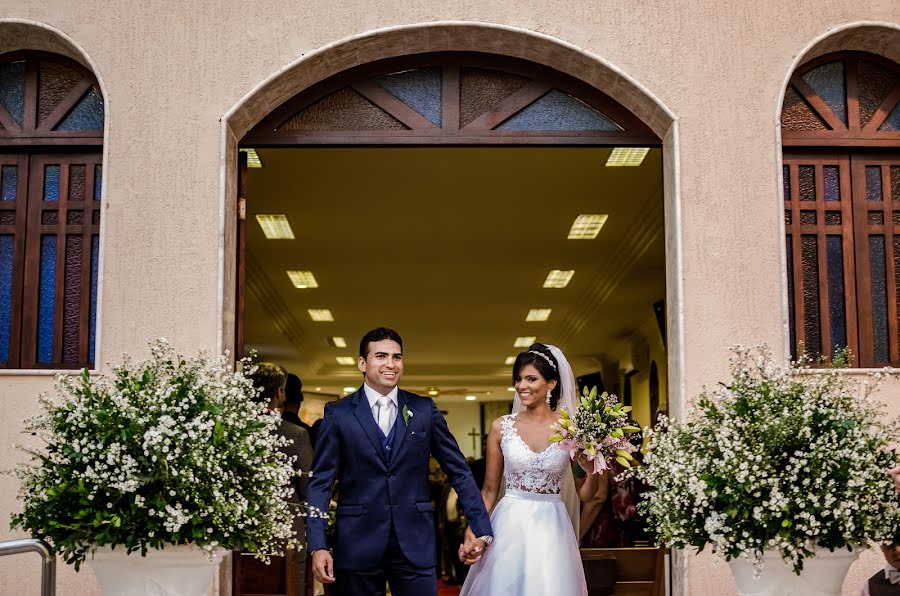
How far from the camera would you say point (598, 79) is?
7281 mm

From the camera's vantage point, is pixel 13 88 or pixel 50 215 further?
pixel 13 88

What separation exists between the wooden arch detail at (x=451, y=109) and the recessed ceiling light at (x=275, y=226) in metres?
5.72

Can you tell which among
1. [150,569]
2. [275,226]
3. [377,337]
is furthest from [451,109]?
[275,226]

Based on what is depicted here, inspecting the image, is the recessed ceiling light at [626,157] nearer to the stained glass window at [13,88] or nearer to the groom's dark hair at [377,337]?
the groom's dark hair at [377,337]

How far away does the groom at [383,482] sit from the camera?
6027 millimetres

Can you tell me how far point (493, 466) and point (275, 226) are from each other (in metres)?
7.07

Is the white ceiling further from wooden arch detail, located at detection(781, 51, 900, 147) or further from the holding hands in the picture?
the holding hands

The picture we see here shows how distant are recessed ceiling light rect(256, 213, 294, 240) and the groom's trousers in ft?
24.6

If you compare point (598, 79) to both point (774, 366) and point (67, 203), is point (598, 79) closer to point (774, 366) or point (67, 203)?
point (774, 366)

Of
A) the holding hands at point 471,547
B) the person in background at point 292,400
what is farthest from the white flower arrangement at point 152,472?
the person in background at point 292,400

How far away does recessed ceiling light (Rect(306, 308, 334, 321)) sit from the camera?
19.8 meters

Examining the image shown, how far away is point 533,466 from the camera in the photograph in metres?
7.03

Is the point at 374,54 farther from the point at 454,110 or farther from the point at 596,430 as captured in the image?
the point at 596,430

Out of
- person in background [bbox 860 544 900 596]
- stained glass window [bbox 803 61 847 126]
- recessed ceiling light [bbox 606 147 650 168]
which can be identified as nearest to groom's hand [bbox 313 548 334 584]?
person in background [bbox 860 544 900 596]
